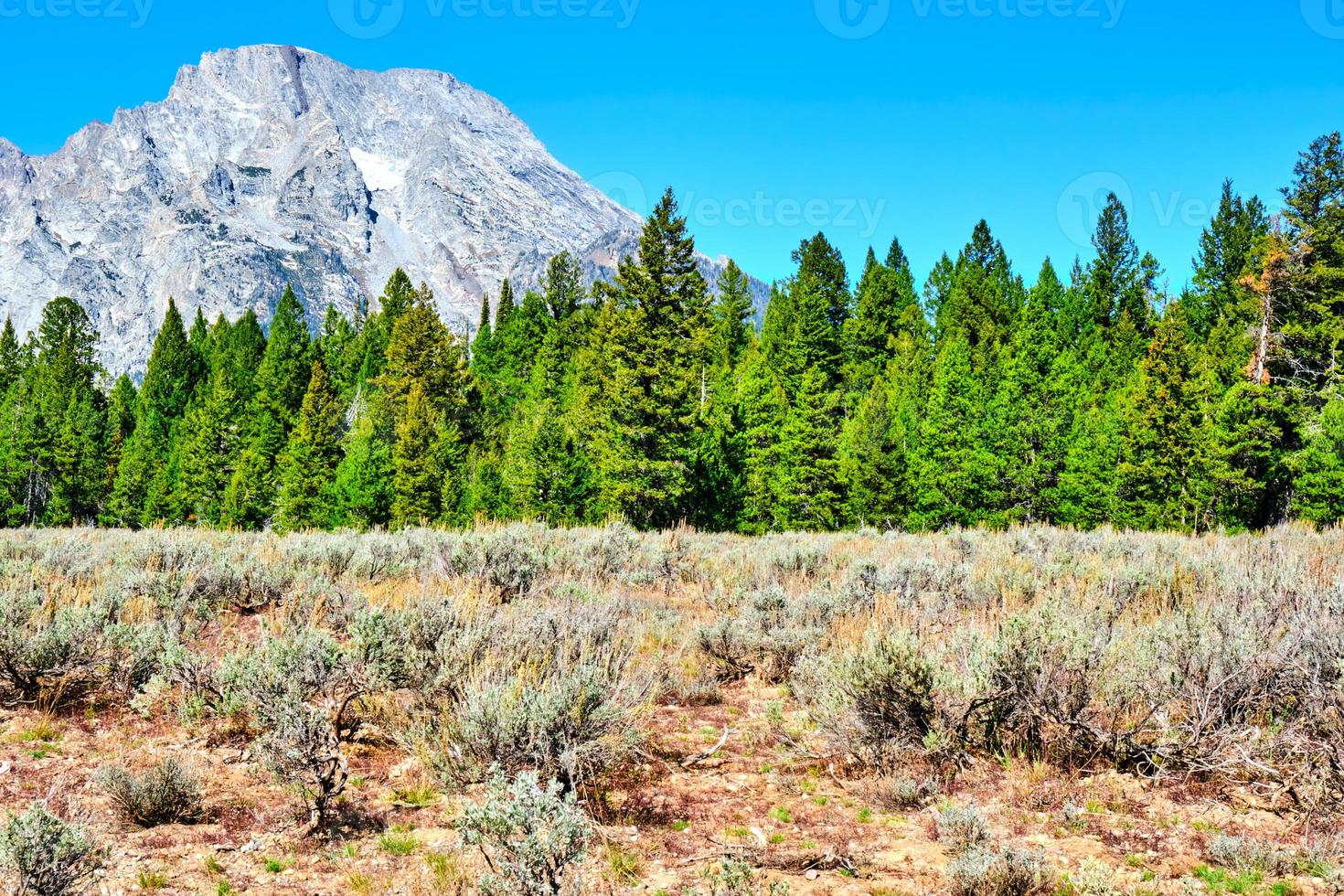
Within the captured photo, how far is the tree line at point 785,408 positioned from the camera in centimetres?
3061

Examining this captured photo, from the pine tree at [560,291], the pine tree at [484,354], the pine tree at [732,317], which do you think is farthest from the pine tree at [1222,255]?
the pine tree at [484,354]

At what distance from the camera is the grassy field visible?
11.3 ft

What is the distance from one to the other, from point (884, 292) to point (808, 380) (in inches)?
979

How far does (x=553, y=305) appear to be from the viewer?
218 ft

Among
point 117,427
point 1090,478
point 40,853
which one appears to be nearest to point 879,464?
point 1090,478

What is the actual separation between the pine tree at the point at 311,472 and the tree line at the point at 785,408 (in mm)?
→ 171

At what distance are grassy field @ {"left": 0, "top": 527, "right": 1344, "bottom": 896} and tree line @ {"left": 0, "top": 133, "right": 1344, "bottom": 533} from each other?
2285cm

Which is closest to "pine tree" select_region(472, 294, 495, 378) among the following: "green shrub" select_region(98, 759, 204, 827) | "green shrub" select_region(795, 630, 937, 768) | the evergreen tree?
the evergreen tree

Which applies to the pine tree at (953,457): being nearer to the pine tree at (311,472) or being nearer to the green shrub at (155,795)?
the pine tree at (311,472)

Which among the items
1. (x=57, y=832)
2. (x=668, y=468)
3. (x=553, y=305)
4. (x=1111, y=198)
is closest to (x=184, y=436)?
(x=553, y=305)

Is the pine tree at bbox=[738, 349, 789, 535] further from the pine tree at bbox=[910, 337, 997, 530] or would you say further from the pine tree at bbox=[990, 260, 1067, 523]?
the pine tree at bbox=[990, 260, 1067, 523]

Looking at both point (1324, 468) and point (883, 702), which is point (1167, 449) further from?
point (883, 702)

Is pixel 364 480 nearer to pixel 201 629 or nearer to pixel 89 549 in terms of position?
pixel 89 549

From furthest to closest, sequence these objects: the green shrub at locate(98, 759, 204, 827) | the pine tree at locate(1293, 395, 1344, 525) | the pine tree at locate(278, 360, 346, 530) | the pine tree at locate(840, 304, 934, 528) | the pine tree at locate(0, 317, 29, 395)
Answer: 1. the pine tree at locate(0, 317, 29, 395)
2. the pine tree at locate(278, 360, 346, 530)
3. the pine tree at locate(840, 304, 934, 528)
4. the pine tree at locate(1293, 395, 1344, 525)
5. the green shrub at locate(98, 759, 204, 827)
